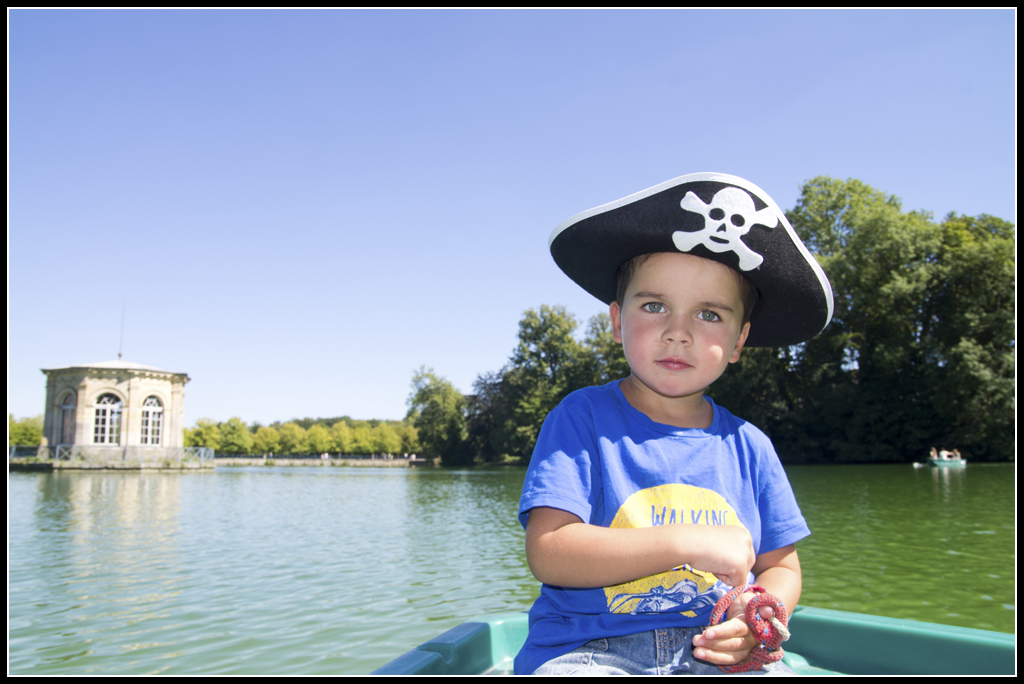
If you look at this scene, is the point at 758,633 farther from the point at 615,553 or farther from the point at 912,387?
the point at 912,387

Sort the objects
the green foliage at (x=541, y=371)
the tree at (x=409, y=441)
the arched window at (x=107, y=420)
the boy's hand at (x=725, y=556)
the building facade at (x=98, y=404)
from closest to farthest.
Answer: the boy's hand at (x=725, y=556) → the building facade at (x=98, y=404) → the arched window at (x=107, y=420) → the green foliage at (x=541, y=371) → the tree at (x=409, y=441)

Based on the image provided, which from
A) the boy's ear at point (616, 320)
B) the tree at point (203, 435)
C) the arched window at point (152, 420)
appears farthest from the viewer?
the tree at point (203, 435)

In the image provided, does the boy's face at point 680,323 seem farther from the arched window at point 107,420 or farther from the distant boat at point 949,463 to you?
the arched window at point 107,420

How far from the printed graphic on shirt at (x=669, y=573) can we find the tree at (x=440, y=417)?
61.4 m

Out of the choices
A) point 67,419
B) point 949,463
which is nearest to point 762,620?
point 949,463

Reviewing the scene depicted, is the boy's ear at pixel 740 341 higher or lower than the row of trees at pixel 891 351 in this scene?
lower

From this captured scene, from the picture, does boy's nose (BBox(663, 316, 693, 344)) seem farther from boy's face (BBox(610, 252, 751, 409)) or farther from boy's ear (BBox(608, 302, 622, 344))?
boy's ear (BBox(608, 302, 622, 344))

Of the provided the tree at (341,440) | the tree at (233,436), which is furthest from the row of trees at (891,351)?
the tree at (233,436)

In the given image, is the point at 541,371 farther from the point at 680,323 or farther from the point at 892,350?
the point at 680,323

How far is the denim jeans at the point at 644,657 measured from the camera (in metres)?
1.47

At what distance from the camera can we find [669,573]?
156cm

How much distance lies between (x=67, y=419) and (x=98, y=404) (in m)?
2.33

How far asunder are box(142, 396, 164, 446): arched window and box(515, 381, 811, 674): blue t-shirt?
4894cm

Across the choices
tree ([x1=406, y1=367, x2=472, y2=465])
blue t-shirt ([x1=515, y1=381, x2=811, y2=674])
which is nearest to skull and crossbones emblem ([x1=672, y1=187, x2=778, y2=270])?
blue t-shirt ([x1=515, y1=381, x2=811, y2=674])
